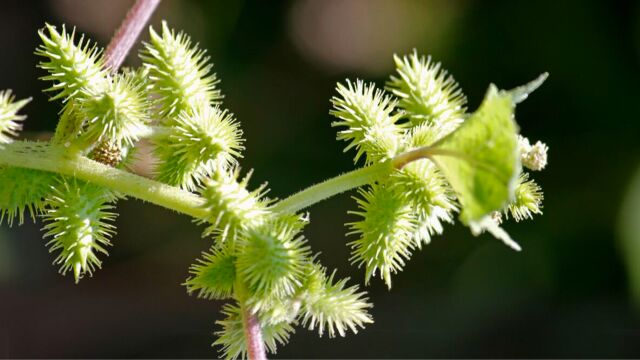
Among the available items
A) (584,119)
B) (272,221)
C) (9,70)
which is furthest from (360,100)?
(9,70)

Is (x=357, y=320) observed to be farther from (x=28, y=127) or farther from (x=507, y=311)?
(x=28, y=127)

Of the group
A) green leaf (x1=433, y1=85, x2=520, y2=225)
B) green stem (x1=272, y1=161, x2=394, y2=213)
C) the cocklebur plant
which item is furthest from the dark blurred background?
green leaf (x1=433, y1=85, x2=520, y2=225)

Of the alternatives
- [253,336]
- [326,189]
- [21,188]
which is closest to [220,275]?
[253,336]

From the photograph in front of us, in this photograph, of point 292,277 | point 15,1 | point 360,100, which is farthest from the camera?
point 15,1

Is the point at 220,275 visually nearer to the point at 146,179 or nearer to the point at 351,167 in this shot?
the point at 146,179

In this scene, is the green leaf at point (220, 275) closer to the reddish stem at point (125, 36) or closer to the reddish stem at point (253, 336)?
the reddish stem at point (253, 336)

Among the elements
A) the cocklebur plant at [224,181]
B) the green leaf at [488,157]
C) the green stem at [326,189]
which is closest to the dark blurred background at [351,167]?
the cocklebur plant at [224,181]
